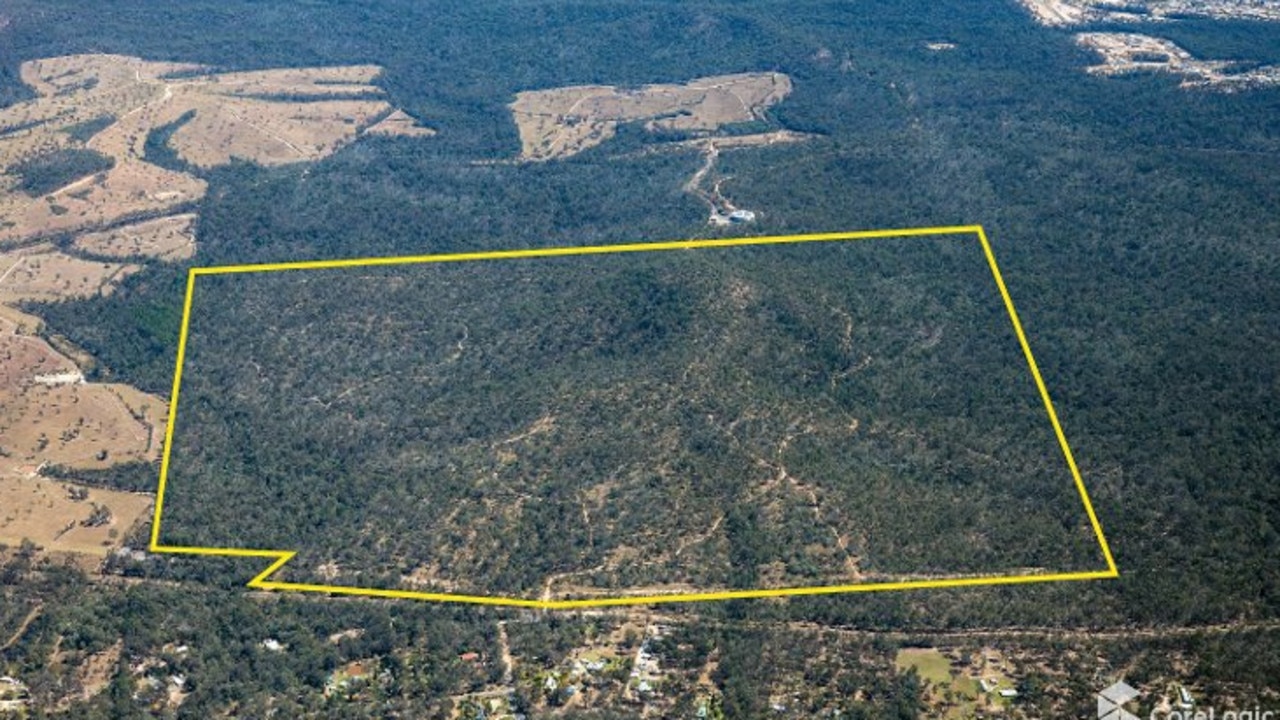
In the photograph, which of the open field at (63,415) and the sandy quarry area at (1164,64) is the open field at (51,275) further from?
the sandy quarry area at (1164,64)

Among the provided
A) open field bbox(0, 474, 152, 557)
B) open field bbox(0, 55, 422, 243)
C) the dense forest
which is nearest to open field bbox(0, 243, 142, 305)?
the dense forest

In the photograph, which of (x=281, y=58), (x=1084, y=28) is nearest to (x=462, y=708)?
(x=281, y=58)

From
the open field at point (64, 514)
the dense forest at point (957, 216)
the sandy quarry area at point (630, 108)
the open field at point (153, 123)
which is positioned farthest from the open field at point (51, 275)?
the sandy quarry area at point (630, 108)

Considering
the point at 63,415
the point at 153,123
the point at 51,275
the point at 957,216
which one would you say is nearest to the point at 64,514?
the point at 63,415

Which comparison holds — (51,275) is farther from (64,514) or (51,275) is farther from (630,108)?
(630,108)

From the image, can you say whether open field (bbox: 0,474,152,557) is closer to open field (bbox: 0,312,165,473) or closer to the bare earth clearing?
the bare earth clearing

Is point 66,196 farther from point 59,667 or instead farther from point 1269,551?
point 1269,551

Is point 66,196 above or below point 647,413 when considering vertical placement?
below
